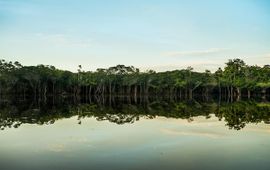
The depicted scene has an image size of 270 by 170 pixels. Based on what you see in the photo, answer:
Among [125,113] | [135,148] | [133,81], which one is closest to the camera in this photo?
[135,148]

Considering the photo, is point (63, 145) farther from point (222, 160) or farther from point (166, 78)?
point (166, 78)

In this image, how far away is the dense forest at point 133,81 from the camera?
300 ft

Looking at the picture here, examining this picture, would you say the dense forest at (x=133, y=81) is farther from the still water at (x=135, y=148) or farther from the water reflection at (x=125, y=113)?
the still water at (x=135, y=148)

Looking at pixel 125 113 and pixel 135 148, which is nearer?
pixel 135 148

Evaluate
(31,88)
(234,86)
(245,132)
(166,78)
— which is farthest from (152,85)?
(245,132)

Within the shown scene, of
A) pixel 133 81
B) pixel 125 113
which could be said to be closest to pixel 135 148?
pixel 125 113

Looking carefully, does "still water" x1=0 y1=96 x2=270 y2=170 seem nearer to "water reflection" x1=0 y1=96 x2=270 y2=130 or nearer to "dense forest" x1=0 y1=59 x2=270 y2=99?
"water reflection" x1=0 y1=96 x2=270 y2=130

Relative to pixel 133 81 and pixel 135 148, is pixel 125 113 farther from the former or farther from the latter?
pixel 133 81

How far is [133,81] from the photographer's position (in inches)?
4011

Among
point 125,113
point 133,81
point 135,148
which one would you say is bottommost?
point 135,148

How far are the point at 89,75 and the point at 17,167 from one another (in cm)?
9588

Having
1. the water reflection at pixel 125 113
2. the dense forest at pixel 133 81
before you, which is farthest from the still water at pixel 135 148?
the dense forest at pixel 133 81

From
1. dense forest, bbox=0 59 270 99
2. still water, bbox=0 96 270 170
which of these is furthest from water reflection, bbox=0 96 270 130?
dense forest, bbox=0 59 270 99

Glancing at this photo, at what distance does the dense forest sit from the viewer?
9156 cm
